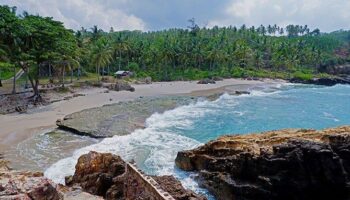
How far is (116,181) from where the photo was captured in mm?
15562

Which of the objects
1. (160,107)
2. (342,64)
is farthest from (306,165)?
(342,64)

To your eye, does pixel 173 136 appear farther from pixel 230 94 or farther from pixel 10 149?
pixel 230 94

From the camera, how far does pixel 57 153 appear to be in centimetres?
2597

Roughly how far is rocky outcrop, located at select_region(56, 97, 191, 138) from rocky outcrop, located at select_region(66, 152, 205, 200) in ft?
42.8

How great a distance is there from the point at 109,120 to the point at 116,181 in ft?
67.6

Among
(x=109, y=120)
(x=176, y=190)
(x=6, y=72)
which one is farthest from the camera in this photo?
(x=6, y=72)

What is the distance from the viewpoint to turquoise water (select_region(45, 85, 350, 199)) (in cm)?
2469

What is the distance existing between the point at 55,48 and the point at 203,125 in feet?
73.2

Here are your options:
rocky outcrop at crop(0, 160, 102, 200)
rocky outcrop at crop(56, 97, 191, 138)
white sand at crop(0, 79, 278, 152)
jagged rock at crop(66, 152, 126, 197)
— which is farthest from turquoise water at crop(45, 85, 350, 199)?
rocky outcrop at crop(0, 160, 102, 200)

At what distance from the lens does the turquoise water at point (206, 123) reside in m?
24.7

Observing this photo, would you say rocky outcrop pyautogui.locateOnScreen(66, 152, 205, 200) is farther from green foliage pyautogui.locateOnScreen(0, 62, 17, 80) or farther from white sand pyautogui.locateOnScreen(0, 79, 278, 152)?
green foliage pyautogui.locateOnScreen(0, 62, 17, 80)

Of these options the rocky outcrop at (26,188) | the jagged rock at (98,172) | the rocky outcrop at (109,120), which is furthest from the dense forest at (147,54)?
the rocky outcrop at (26,188)

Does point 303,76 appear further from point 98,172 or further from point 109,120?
point 98,172

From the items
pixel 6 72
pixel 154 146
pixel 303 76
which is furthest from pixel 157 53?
pixel 154 146
